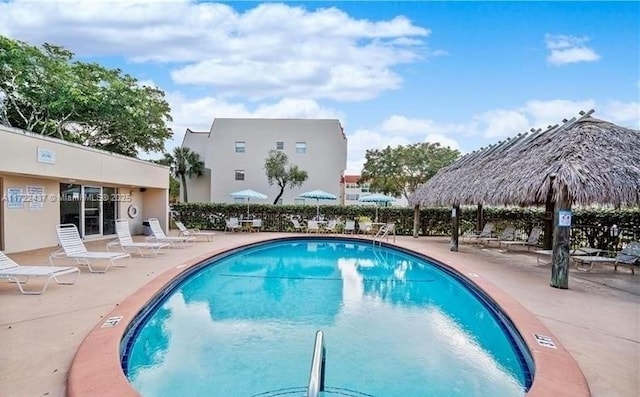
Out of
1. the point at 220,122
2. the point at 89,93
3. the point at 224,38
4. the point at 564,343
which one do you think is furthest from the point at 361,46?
the point at 220,122

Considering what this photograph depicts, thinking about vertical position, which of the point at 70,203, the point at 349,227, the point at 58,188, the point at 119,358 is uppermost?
the point at 58,188

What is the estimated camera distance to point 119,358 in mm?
4109

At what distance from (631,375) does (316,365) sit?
3.46 meters

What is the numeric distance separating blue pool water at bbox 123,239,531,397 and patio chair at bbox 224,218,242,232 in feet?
30.6

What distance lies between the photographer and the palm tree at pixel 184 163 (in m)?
31.2

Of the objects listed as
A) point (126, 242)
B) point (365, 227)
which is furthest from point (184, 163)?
point (126, 242)

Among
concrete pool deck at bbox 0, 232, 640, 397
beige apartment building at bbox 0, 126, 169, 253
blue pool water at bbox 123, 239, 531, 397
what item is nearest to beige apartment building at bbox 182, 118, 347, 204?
beige apartment building at bbox 0, 126, 169, 253

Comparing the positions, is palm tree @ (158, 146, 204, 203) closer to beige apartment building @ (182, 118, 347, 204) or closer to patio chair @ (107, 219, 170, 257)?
beige apartment building @ (182, 118, 347, 204)

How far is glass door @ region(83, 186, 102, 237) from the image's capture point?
14336 millimetres

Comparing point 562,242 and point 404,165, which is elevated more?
point 404,165

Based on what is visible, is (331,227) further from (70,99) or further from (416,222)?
(70,99)

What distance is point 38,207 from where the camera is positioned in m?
12.1

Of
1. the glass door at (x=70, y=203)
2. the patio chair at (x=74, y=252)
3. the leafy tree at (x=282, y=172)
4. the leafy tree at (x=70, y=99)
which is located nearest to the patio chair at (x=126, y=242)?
the patio chair at (x=74, y=252)

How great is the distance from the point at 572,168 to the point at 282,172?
20.4 metres
